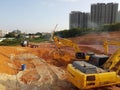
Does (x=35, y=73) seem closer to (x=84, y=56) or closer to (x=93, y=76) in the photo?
(x=84, y=56)

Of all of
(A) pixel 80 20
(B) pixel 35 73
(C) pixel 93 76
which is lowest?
(B) pixel 35 73

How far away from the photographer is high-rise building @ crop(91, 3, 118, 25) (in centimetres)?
6031

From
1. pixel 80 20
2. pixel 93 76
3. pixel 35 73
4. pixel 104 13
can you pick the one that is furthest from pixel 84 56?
pixel 80 20

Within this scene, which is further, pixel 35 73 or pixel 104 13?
pixel 104 13

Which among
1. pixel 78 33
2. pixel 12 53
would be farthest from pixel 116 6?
pixel 12 53

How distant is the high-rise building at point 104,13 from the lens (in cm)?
6031

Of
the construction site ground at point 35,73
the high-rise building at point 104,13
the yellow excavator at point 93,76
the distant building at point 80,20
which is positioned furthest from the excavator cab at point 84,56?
the distant building at point 80,20

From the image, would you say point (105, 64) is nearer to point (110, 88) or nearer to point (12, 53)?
point (110, 88)

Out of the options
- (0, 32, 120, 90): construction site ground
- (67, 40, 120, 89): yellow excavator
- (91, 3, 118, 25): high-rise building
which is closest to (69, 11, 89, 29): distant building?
(91, 3, 118, 25): high-rise building

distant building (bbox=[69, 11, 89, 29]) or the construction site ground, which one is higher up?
distant building (bbox=[69, 11, 89, 29])

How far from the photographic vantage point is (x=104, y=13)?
6166 cm

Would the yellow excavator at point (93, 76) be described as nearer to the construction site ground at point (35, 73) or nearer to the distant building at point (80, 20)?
the construction site ground at point (35, 73)

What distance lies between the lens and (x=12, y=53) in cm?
1952

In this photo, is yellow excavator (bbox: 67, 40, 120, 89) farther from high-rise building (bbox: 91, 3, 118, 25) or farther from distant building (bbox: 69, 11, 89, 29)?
distant building (bbox: 69, 11, 89, 29)
